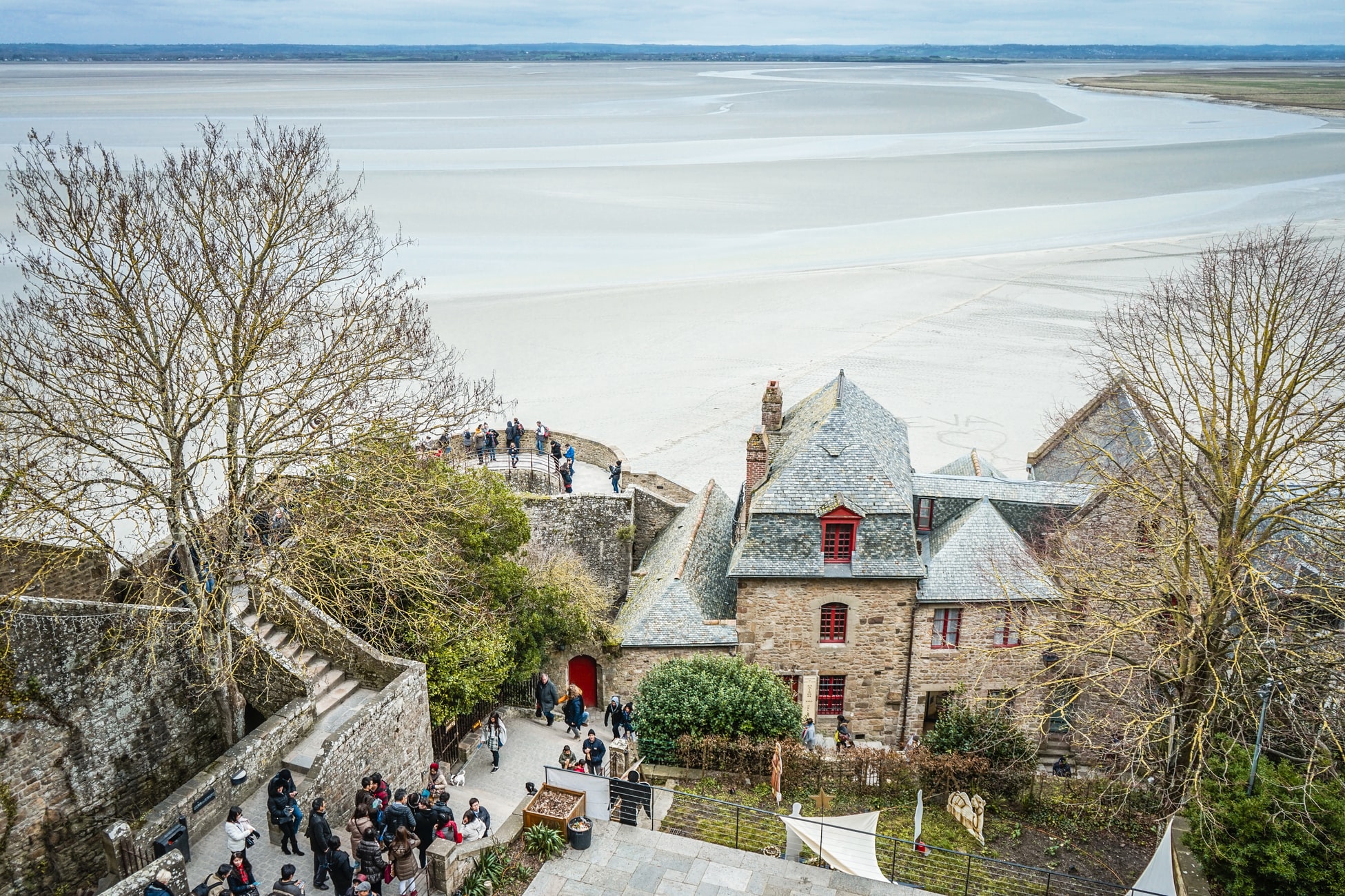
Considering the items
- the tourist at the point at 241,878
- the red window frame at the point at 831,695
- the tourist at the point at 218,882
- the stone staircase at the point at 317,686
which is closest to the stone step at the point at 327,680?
the stone staircase at the point at 317,686

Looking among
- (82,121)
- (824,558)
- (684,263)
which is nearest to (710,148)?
(684,263)

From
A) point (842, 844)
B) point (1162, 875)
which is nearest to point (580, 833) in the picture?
point (842, 844)

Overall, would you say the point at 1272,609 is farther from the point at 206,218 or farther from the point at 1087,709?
the point at 206,218

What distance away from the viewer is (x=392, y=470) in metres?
20.8

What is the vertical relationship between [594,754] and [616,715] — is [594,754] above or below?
above

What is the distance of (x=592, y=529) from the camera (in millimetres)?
Answer: 31562

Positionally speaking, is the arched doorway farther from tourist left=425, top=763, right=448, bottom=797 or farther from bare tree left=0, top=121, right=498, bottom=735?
bare tree left=0, top=121, right=498, bottom=735

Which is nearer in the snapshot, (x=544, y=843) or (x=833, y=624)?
(x=544, y=843)

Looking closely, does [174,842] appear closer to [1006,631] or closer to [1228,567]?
[1228,567]

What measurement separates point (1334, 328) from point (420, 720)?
19248mm

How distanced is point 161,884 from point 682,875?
744 cm

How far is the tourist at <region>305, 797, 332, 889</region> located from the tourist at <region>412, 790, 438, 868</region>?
129 cm

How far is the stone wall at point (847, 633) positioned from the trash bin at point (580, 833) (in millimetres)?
10420

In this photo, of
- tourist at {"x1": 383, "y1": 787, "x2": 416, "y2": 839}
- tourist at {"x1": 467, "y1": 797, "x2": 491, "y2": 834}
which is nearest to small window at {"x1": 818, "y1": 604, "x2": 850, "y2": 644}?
tourist at {"x1": 467, "y1": 797, "x2": 491, "y2": 834}
